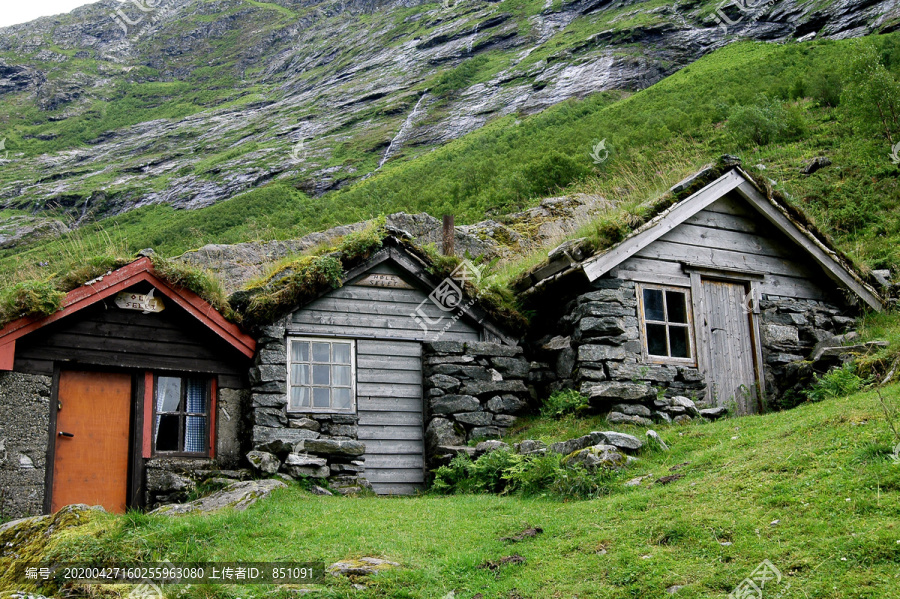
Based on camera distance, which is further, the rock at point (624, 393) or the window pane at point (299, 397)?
the window pane at point (299, 397)

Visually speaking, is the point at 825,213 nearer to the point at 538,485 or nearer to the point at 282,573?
the point at 538,485

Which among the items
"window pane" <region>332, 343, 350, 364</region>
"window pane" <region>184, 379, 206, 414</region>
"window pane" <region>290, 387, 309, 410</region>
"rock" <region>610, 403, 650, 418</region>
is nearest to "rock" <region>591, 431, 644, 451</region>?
"rock" <region>610, 403, 650, 418</region>

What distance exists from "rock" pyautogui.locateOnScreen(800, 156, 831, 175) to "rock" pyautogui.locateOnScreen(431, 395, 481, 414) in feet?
50.1

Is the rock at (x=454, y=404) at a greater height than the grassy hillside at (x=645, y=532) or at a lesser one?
greater

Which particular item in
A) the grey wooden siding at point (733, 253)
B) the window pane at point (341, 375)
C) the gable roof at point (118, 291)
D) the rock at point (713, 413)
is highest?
the grey wooden siding at point (733, 253)

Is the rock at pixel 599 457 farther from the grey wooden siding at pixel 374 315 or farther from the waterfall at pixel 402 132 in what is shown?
the waterfall at pixel 402 132

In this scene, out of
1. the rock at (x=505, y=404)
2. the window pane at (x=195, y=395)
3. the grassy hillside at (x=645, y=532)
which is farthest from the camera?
the rock at (x=505, y=404)

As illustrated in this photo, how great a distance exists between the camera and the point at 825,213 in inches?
793

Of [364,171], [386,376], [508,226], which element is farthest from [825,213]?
[364,171]

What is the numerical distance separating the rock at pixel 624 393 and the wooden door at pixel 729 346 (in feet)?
6.35

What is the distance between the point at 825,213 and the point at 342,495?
1492 cm

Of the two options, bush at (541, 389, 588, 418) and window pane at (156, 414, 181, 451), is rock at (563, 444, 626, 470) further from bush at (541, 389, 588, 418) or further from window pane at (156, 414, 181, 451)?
window pane at (156, 414, 181, 451)

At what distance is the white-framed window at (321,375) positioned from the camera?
12.5 m

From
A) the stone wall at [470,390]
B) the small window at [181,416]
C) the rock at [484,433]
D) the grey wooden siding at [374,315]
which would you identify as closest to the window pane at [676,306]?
the stone wall at [470,390]
